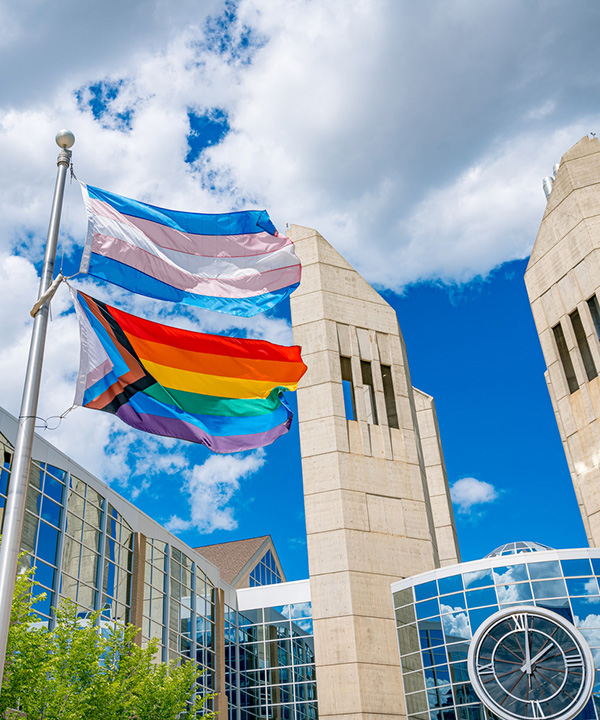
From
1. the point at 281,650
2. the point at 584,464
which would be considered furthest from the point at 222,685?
the point at 584,464

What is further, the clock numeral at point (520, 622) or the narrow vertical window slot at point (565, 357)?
the narrow vertical window slot at point (565, 357)

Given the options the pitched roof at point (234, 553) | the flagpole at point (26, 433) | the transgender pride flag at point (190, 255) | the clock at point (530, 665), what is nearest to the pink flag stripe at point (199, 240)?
the transgender pride flag at point (190, 255)

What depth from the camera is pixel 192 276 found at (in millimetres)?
12695

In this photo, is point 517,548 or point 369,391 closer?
point 517,548

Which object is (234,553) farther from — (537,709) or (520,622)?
(537,709)

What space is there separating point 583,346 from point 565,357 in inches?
66.1

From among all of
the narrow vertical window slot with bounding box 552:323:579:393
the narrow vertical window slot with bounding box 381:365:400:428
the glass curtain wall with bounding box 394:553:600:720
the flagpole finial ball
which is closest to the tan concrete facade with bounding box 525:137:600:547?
the narrow vertical window slot with bounding box 552:323:579:393

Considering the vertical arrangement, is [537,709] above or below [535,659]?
below

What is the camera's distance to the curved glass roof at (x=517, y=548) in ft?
109

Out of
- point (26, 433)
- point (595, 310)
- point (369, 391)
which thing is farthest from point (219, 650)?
point (26, 433)

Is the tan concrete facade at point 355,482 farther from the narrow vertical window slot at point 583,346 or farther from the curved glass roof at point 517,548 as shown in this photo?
the narrow vertical window slot at point 583,346

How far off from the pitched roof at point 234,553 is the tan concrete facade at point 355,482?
16.4m

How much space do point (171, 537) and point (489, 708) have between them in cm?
1712

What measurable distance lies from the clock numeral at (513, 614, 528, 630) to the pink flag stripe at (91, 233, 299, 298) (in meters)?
21.8
